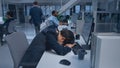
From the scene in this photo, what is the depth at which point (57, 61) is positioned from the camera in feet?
5.80

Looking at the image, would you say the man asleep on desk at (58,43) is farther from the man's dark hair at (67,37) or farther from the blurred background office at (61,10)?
the blurred background office at (61,10)

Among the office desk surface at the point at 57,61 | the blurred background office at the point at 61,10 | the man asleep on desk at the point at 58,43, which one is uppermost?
the blurred background office at the point at 61,10

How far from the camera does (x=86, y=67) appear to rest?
1.59 metres

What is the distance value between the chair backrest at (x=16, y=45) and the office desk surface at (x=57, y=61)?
318 mm

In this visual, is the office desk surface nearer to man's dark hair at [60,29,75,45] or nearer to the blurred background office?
man's dark hair at [60,29,75,45]

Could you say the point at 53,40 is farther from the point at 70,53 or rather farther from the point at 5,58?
the point at 5,58

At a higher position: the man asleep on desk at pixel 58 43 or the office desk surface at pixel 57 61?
the man asleep on desk at pixel 58 43

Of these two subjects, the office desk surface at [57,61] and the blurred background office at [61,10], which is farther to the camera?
the blurred background office at [61,10]

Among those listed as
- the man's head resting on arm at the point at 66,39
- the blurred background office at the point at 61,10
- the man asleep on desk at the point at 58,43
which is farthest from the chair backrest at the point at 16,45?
the blurred background office at the point at 61,10

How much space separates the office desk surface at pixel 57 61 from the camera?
162 centimetres

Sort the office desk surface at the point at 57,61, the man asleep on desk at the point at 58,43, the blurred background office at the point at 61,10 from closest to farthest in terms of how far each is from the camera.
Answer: the office desk surface at the point at 57,61 → the man asleep on desk at the point at 58,43 → the blurred background office at the point at 61,10

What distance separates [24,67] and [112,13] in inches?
106

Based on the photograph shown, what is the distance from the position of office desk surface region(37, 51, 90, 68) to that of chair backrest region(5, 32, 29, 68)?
32 centimetres

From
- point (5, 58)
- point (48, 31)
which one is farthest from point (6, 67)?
point (48, 31)
